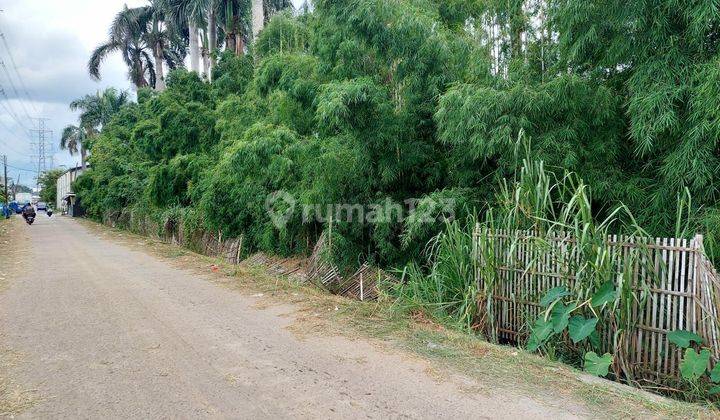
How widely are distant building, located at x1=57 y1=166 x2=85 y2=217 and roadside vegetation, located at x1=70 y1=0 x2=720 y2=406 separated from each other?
40784 mm

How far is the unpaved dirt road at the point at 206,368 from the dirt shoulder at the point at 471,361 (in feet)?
0.39

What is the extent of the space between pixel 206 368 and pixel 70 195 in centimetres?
5239

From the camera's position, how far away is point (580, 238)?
179 inches

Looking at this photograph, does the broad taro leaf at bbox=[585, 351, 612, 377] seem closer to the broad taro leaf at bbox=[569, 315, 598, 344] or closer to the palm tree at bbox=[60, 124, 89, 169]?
the broad taro leaf at bbox=[569, 315, 598, 344]

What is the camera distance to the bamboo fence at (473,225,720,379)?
155 inches

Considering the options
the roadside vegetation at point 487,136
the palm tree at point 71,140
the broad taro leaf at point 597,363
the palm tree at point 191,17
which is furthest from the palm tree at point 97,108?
the broad taro leaf at point 597,363

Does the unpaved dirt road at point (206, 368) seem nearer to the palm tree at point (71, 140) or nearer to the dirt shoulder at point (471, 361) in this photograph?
the dirt shoulder at point (471, 361)

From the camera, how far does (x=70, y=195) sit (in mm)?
47750

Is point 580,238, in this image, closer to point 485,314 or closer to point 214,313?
point 485,314

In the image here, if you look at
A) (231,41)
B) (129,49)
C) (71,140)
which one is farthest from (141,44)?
(71,140)

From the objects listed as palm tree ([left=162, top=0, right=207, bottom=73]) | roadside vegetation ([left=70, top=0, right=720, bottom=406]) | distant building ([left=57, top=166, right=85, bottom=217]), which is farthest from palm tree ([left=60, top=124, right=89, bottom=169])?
roadside vegetation ([left=70, top=0, right=720, bottom=406])

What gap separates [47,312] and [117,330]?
5.40 feet

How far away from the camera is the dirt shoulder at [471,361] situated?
11.3 ft

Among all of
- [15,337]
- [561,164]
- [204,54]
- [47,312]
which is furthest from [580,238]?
[204,54]
